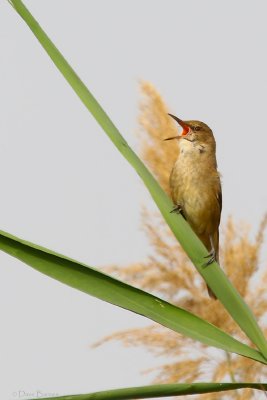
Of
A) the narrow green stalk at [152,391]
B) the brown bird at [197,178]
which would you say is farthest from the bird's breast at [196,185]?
the narrow green stalk at [152,391]

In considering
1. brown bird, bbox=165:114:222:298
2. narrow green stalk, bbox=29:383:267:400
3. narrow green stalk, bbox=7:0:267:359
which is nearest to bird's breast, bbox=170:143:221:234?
brown bird, bbox=165:114:222:298

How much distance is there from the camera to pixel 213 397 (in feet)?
12.0

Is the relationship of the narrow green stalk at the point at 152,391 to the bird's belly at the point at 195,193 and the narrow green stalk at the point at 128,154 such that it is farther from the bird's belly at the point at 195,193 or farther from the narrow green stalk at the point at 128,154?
the bird's belly at the point at 195,193

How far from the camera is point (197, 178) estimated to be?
3.59 m

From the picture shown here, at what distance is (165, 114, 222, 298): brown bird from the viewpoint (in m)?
3.56

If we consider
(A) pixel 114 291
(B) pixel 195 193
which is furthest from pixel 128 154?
(B) pixel 195 193

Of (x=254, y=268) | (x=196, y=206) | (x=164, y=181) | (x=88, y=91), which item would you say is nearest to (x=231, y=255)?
(x=254, y=268)

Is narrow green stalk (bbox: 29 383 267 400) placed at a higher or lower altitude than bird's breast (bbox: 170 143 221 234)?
lower

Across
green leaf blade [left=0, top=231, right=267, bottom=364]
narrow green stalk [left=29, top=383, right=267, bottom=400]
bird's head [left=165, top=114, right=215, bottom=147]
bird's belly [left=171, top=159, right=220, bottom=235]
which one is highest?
bird's head [left=165, top=114, right=215, bottom=147]

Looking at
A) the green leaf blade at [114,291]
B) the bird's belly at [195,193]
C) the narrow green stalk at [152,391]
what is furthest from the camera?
the bird's belly at [195,193]

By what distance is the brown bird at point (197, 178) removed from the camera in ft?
11.7

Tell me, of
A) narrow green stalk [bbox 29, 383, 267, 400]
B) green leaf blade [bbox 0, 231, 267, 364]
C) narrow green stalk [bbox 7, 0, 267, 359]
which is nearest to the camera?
narrow green stalk [bbox 29, 383, 267, 400]

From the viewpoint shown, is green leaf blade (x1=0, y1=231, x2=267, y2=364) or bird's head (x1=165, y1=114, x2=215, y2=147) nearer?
green leaf blade (x1=0, y1=231, x2=267, y2=364)

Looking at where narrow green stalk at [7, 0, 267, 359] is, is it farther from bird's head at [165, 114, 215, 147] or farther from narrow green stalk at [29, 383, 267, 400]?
bird's head at [165, 114, 215, 147]
